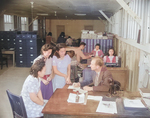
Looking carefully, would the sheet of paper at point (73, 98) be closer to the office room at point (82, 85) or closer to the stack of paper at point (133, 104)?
the office room at point (82, 85)

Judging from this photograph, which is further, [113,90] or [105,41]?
[105,41]

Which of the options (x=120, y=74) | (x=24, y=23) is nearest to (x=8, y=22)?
(x=24, y=23)

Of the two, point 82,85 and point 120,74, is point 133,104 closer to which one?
point 82,85

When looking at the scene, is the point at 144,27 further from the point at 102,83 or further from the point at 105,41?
the point at 105,41

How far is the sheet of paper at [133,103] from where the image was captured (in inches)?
93.6

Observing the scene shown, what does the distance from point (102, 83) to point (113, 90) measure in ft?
1.39

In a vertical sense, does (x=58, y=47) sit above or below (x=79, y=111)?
above

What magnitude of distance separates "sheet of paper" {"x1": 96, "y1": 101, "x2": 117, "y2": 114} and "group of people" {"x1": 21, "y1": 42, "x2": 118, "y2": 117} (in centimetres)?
41

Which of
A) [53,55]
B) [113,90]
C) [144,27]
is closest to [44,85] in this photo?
[53,55]

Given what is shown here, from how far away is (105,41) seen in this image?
9281 millimetres

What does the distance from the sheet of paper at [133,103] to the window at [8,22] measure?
12485 mm

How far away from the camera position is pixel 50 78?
407cm

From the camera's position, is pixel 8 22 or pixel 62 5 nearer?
pixel 62 5

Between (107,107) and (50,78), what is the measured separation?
189 cm
